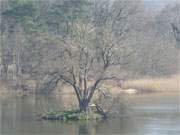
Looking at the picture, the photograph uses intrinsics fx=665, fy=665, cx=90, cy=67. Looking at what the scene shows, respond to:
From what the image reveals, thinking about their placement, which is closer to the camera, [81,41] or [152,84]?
[81,41]

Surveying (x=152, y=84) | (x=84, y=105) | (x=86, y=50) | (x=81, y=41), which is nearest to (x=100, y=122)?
(x=84, y=105)

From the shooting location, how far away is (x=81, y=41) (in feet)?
116

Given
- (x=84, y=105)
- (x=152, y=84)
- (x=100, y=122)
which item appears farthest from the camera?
(x=152, y=84)

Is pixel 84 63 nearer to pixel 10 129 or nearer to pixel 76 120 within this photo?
pixel 76 120

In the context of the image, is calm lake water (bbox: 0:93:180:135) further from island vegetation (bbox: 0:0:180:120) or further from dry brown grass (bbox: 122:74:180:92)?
dry brown grass (bbox: 122:74:180:92)

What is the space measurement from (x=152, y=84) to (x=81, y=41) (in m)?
17.6

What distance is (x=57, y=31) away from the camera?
2356 inches

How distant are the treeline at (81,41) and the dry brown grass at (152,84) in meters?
0.96

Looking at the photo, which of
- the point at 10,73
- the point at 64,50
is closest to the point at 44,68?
the point at 64,50

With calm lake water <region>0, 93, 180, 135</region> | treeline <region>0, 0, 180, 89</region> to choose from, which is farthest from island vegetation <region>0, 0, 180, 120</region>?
calm lake water <region>0, 93, 180, 135</region>

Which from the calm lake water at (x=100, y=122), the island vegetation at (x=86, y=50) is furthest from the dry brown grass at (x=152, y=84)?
the calm lake water at (x=100, y=122)

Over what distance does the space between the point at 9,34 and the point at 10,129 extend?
30.0m

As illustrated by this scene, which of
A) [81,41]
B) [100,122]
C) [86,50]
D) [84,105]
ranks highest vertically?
[81,41]

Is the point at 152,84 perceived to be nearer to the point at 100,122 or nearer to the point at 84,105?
the point at 84,105
